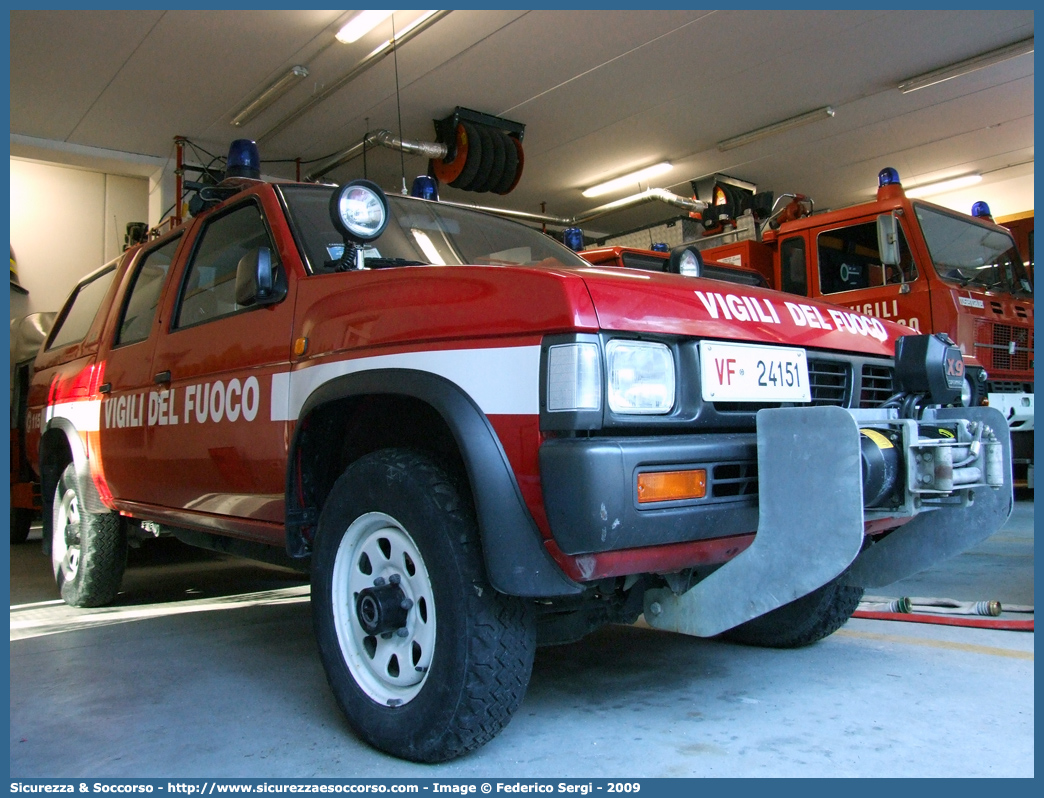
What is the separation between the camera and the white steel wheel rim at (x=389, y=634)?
7.05ft

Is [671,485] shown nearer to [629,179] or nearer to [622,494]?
[622,494]

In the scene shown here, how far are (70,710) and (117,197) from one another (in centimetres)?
1150

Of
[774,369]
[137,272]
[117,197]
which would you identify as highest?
[117,197]

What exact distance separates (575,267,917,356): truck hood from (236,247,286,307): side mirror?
111 centimetres

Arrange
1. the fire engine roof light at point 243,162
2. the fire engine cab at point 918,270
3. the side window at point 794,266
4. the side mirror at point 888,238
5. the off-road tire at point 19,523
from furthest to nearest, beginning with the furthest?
the off-road tire at point 19,523 → the side window at point 794,266 → the fire engine cab at point 918,270 → the side mirror at point 888,238 → the fire engine roof light at point 243,162

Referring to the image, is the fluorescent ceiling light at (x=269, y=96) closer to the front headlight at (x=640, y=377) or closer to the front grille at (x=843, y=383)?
the front grille at (x=843, y=383)

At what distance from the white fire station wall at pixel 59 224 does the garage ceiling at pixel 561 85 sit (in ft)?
4.64

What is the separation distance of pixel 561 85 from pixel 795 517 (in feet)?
27.0

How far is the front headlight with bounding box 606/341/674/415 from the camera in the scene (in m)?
1.90

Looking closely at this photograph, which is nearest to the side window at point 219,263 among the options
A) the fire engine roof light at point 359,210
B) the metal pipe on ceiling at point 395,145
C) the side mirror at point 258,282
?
the side mirror at point 258,282

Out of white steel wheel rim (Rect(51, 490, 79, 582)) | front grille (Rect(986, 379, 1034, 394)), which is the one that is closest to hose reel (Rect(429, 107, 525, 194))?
front grille (Rect(986, 379, 1034, 394))

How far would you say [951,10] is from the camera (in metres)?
7.82
